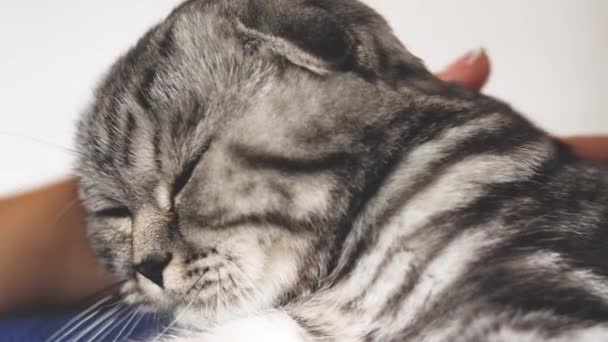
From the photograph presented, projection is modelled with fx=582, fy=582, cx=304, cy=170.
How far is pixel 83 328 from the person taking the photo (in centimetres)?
66

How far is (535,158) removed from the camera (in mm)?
464

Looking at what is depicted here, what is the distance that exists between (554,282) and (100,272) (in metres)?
0.49

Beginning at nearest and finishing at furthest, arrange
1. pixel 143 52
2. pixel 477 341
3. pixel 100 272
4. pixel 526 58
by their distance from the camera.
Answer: pixel 477 341 < pixel 143 52 < pixel 100 272 < pixel 526 58

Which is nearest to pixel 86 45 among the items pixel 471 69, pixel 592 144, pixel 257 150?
pixel 257 150

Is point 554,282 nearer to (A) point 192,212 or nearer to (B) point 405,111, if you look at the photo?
(B) point 405,111

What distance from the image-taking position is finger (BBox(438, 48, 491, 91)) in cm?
75

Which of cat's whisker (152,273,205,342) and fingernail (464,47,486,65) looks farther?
fingernail (464,47,486,65)

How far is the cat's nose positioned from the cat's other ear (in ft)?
0.64

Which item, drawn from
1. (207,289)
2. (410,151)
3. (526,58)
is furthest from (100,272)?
(526,58)

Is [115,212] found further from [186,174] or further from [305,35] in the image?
[305,35]

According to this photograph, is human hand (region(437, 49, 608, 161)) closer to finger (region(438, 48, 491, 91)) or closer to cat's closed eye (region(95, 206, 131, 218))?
finger (region(438, 48, 491, 91))

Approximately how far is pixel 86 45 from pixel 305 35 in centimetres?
37

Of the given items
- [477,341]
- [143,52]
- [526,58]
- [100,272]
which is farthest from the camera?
[526,58]

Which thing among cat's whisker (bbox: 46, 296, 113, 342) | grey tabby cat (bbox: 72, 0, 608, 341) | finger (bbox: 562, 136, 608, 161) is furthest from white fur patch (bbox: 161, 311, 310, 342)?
finger (bbox: 562, 136, 608, 161)
